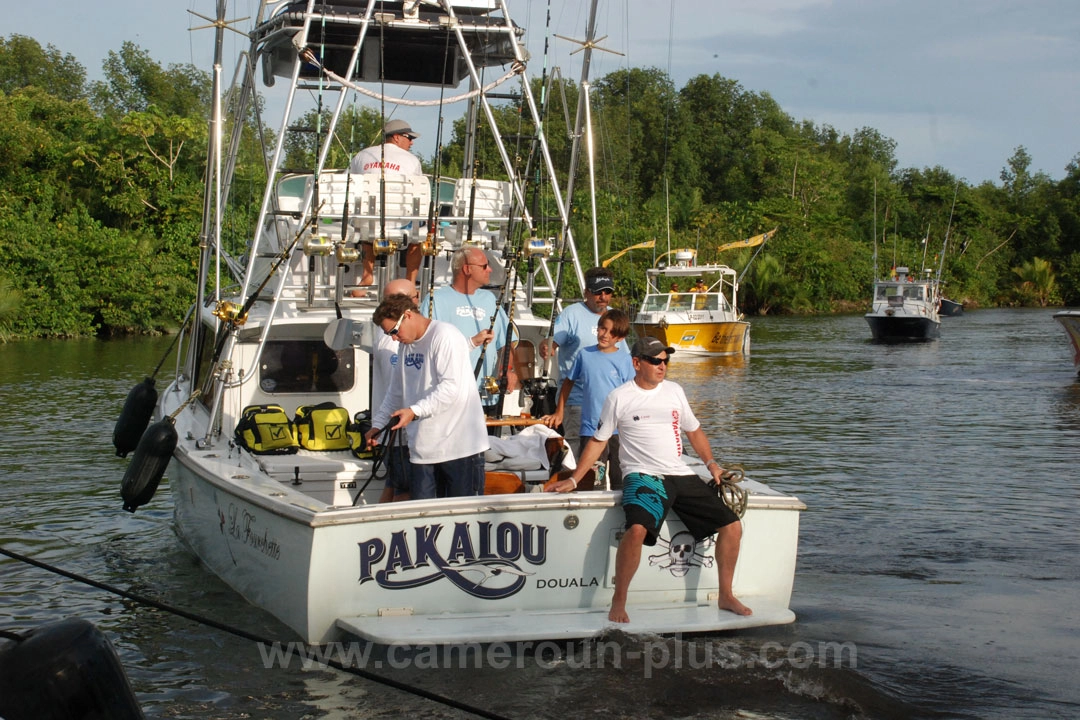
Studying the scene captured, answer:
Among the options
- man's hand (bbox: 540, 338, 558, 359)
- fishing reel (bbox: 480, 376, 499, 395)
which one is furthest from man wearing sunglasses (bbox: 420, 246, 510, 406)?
man's hand (bbox: 540, 338, 558, 359)

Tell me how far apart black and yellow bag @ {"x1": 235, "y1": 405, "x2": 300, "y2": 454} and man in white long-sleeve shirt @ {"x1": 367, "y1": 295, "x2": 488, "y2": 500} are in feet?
5.74

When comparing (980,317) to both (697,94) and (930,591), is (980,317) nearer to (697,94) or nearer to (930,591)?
(697,94)

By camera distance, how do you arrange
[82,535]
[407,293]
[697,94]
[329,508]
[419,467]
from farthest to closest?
[697,94]
[82,535]
[407,293]
[419,467]
[329,508]

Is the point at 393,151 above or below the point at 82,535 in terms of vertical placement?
above

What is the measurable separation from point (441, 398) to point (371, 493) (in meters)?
1.72

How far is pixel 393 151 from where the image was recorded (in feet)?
31.4

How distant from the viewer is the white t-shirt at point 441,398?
249 inches

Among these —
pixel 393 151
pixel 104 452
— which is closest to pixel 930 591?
pixel 393 151

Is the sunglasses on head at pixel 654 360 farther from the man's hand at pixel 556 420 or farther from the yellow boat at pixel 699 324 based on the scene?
the yellow boat at pixel 699 324

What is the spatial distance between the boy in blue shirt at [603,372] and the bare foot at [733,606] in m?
1.08

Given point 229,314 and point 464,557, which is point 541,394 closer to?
point 229,314

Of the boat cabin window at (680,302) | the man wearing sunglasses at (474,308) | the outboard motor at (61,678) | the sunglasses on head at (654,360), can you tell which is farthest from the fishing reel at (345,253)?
the boat cabin window at (680,302)

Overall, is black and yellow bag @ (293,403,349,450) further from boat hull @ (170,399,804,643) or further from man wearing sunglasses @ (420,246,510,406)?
boat hull @ (170,399,804,643)

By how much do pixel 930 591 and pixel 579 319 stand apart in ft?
9.81
